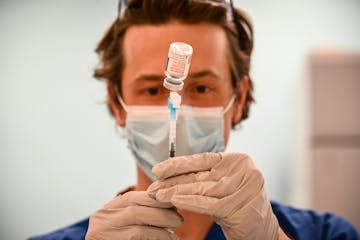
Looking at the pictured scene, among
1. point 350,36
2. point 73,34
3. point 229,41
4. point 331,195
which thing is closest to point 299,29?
point 350,36

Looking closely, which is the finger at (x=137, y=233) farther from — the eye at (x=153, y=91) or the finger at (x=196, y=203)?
the eye at (x=153, y=91)

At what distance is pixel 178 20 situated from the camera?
1157mm

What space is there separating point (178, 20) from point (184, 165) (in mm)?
500

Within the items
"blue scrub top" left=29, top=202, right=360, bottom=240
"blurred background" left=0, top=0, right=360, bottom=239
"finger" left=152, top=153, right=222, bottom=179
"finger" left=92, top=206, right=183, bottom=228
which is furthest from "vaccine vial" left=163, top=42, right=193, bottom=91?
"blurred background" left=0, top=0, right=360, bottom=239

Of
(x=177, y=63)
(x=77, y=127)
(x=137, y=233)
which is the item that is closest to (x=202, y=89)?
(x=177, y=63)

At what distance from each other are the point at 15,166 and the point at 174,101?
1.85 m

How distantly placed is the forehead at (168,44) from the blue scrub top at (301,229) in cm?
46

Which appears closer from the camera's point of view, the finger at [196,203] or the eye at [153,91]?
the finger at [196,203]

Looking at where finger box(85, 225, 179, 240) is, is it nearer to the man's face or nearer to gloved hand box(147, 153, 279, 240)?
gloved hand box(147, 153, 279, 240)

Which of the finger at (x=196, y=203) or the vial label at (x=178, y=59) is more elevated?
the vial label at (x=178, y=59)

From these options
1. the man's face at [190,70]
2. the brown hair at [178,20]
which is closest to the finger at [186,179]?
the man's face at [190,70]

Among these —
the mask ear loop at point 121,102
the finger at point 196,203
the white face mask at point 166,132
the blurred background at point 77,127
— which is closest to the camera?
the finger at point 196,203

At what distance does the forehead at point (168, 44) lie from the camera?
43.9 inches

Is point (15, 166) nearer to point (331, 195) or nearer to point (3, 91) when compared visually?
point (3, 91)
